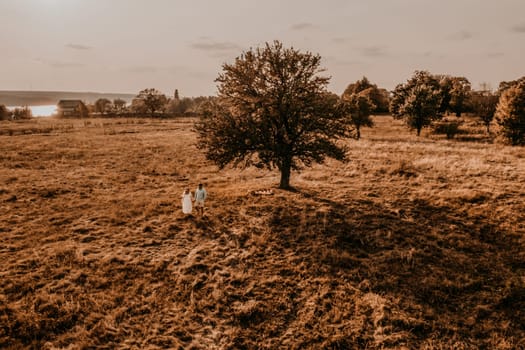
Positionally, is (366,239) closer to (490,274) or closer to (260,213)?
(490,274)

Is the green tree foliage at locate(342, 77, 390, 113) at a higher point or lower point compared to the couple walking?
higher

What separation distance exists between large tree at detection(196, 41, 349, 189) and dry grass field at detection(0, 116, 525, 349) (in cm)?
343

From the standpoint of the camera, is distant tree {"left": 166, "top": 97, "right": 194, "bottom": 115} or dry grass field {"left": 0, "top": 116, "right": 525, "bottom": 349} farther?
distant tree {"left": 166, "top": 97, "right": 194, "bottom": 115}

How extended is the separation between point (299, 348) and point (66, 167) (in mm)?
31086

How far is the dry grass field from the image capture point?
31.3ft

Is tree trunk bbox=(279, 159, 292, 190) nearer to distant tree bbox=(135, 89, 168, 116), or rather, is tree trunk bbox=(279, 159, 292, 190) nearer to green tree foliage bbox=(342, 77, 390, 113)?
green tree foliage bbox=(342, 77, 390, 113)

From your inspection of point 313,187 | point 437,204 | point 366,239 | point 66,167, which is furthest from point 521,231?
point 66,167

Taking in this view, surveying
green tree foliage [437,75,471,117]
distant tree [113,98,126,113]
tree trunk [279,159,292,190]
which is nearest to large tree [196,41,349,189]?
tree trunk [279,159,292,190]

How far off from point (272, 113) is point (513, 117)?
38.6 meters

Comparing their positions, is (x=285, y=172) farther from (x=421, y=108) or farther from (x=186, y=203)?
(x=421, y=108)

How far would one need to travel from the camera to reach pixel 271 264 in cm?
1323

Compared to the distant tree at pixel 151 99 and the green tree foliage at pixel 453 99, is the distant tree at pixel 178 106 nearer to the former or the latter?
the distant tree at pixel 151 99

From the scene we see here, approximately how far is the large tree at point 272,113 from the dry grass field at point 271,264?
3.43 meters

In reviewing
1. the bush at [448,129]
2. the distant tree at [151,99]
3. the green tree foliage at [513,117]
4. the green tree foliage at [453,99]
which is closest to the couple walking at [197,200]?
the green tree foliage at [513,117]
